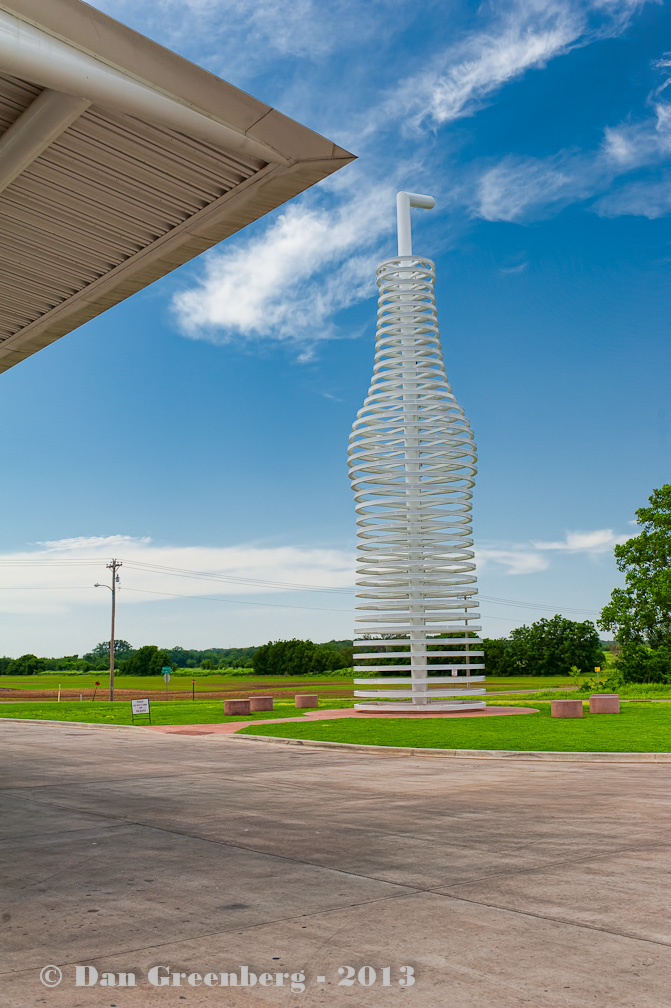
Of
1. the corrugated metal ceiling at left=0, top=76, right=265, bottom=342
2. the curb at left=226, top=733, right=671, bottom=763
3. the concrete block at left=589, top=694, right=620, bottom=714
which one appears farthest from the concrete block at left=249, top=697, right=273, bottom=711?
the corrugated metal ceiling at left=0, top=76, right=265, bottom=342

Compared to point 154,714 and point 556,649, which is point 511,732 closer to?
point 154,714

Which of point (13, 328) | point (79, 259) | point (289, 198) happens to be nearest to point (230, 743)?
point (13, 328)

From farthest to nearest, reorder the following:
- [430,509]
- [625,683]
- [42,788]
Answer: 1. [625,683]
2. [430,509]
3. [42,788]

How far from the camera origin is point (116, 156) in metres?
10.1

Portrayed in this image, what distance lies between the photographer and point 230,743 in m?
22.8

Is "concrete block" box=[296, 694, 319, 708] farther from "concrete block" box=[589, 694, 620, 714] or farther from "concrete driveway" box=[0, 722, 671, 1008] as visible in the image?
"concrete driveway" box=[0, 722, 671, 1008]

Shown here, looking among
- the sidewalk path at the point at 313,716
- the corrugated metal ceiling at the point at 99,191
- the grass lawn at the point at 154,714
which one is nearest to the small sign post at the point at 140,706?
the grass lawn at the point at 154,714

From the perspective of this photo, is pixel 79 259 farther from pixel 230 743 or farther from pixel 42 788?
pixel 230 743

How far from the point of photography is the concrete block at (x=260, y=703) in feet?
109

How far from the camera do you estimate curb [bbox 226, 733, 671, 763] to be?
54.2 ft

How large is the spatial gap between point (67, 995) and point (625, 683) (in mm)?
44062

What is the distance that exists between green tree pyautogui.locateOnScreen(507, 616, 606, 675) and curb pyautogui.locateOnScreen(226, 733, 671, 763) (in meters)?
70.5

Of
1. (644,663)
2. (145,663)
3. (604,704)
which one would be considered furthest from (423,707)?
(145,663)

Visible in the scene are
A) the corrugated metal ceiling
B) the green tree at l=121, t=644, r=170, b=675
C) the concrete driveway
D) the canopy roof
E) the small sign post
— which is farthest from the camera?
the green tree at l=121, t=644, r=170, b=675
